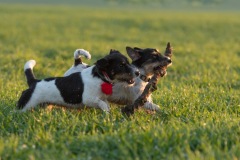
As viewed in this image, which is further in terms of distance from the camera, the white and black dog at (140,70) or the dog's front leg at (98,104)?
the white and black dog at (140,70)

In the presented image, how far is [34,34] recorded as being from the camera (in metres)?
27.0

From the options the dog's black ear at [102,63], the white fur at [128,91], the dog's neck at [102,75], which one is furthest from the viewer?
the white fur at [128,91]

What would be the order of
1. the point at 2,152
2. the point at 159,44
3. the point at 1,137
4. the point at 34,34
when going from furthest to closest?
the point at 34,34
the point at 159,44
the point at 1,137
the point at 2,152

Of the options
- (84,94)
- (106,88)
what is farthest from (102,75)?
(84,94)

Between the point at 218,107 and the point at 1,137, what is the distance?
3.21 meters

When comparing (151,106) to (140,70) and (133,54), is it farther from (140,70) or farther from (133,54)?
(133,54)

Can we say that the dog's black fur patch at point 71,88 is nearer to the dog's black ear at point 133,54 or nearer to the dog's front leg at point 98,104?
the dog's front leg at point 98,104

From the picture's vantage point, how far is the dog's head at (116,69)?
6.88 meters

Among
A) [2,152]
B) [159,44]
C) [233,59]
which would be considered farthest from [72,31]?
[2,152]

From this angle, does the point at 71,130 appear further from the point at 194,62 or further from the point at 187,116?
the point at 194,62

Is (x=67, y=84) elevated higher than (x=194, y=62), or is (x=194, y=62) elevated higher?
(x=67, y=84)

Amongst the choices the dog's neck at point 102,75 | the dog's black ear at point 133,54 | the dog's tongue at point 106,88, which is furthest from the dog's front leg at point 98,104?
the dog's black ear at point 133,54

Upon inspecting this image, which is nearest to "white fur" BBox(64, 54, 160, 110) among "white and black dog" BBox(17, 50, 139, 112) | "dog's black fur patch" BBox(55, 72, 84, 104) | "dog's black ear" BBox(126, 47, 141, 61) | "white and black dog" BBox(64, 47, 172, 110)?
"white and black dog" BBox(64, 47, 172, 110)

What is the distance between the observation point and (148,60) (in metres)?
7.21
